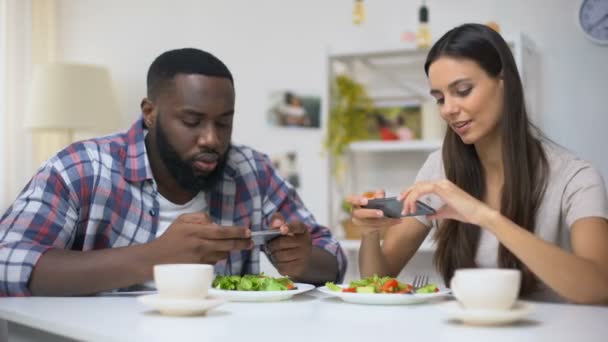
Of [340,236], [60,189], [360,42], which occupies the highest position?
[360,42]

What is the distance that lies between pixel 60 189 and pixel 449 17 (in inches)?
80.9

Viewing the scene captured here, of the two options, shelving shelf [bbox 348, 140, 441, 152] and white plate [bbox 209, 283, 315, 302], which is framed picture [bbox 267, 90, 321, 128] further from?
white plate [bbox 209, 283, 315, 302]

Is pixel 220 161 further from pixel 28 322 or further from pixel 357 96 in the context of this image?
pixel 357 96

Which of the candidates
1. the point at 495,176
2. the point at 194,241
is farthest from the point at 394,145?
the point at 194,241

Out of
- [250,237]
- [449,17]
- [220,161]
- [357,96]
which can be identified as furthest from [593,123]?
[250,237]

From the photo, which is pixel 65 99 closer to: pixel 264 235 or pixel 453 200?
pixel 264 235

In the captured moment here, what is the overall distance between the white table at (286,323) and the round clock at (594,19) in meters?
2.02

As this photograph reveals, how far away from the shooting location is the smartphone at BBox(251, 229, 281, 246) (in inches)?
59.1

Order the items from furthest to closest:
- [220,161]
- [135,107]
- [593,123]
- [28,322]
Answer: [135,107] → [593,123] → [220,161] → [28,322]

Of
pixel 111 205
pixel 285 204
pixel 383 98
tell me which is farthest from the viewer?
pixel 383 98

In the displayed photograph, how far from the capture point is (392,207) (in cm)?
145

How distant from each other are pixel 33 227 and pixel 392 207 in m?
0.76

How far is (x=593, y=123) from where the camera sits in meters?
3.03

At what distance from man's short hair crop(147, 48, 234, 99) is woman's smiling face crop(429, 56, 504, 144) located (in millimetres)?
531
